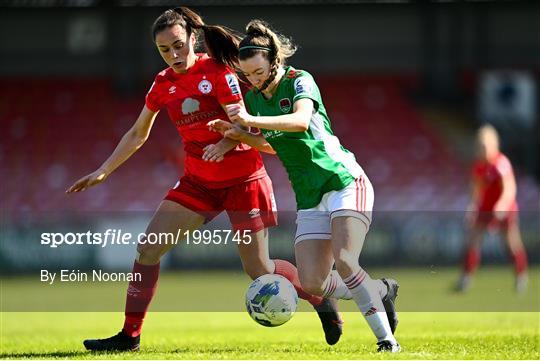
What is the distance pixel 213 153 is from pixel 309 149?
0.67m

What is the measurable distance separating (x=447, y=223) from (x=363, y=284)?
14.4m

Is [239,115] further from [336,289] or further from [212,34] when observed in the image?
[336,289]

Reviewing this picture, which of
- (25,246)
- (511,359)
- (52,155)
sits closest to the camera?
(511,359)

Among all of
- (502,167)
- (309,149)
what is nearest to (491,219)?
(502,167)

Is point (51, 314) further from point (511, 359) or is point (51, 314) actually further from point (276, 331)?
point (511, 359)

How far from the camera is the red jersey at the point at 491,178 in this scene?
16.6 m

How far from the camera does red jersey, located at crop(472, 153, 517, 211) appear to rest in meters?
16.6

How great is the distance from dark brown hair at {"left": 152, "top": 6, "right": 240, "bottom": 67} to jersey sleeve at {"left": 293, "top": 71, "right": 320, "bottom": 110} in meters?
0.77

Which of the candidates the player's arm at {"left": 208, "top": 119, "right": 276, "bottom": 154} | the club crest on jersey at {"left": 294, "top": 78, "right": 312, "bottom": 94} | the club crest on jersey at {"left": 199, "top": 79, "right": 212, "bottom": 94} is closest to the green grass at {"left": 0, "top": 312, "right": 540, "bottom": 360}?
the player's arm at {"left": 208, "top": 119, "right": 276, "bottom": 154}

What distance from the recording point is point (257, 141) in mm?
7699

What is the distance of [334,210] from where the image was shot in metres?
7.45

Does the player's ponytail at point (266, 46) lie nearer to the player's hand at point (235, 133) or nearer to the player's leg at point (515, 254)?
the player's hand at point (235, 133)

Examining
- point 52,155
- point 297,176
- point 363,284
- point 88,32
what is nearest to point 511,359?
point 363,284

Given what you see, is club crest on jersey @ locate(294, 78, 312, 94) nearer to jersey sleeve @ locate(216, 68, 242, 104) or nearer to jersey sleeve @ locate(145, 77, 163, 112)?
jersey sleeve @ locate(216, 68, 242, 104)
